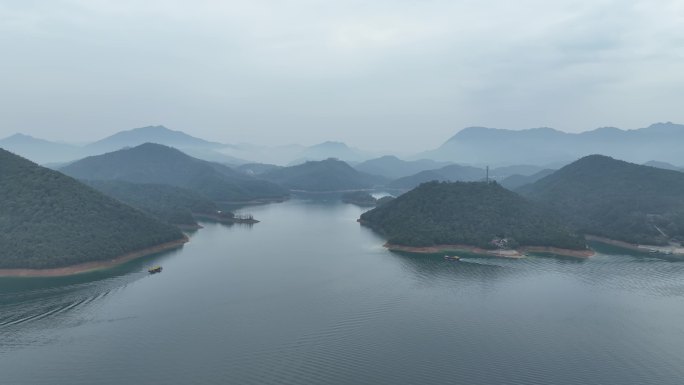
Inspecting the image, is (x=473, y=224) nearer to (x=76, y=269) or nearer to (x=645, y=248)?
(x=645, y=248)

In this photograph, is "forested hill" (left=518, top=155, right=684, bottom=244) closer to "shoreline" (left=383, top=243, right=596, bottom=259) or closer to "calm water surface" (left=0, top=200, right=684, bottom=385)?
"shoreline" (left=383, top=243, right=596, bottom=259)

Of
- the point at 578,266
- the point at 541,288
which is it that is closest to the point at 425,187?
the point at 578,266

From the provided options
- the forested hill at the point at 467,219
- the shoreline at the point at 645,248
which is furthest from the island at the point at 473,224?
the shoreline at the point at 645,248

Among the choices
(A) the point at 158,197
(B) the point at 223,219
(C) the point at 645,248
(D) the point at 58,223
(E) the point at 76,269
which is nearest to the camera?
(E) the point at 76,269

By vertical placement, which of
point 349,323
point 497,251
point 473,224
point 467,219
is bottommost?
point 349,323

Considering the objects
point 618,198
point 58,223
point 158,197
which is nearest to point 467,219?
point 618,198

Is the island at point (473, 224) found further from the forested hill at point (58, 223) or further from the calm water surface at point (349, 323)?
the forested hill at point (58, 223)
